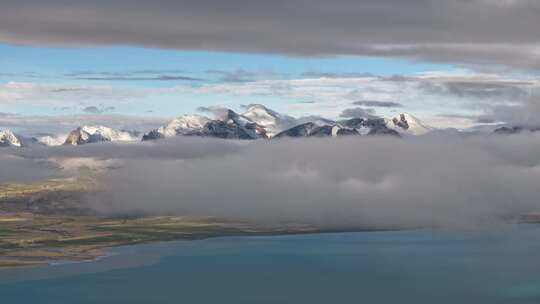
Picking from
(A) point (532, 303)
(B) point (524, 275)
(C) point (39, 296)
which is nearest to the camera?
(A) point (532, 303)

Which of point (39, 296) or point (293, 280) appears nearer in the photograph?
point (39, 296)

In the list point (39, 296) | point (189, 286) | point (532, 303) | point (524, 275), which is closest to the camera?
point (532, 303)

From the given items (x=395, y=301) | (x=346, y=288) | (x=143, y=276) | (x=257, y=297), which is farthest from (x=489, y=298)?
(x=143, y=276)

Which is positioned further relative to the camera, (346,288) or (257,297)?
(346,288)

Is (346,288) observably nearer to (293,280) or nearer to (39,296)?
(293,280)

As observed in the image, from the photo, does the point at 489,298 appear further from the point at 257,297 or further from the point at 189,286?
the point at 189,286

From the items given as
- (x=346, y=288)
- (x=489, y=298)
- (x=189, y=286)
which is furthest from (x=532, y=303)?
(x=189, y=286)

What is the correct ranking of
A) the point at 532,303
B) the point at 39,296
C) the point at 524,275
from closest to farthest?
the point at 532,303
the point at 39,296
the point at 524,275

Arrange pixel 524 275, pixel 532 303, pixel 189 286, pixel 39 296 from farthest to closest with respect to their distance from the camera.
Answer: pixel 524 275, pixel 189 286, pixel 39 296, pixel 532 303
